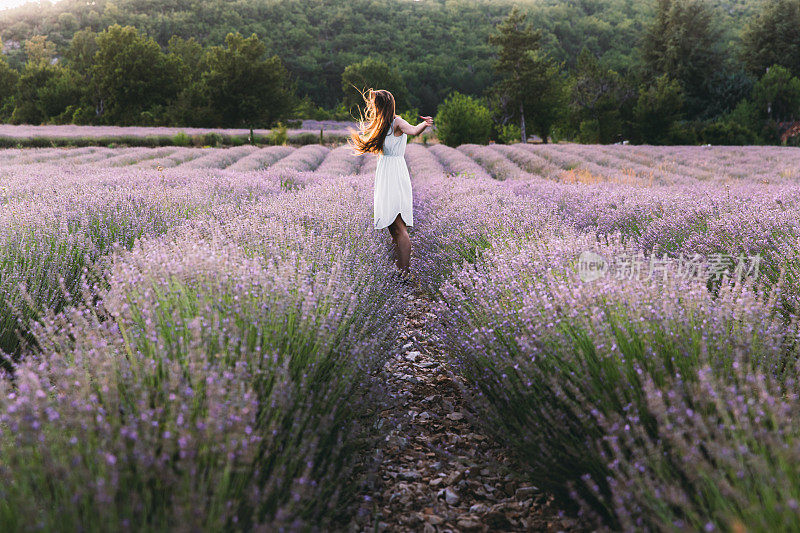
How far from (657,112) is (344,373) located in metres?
30.2

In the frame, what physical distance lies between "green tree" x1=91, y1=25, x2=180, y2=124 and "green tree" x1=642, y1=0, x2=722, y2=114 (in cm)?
3750

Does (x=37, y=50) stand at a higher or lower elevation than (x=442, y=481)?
higher

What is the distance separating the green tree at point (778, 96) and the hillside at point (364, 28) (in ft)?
70.1

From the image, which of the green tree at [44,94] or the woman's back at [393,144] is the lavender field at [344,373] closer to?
the woman's back at [393,144]

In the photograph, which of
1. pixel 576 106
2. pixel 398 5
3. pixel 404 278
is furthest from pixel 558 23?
pixel 404 278

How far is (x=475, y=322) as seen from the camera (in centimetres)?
248

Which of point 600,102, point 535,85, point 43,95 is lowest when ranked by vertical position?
point 600,102

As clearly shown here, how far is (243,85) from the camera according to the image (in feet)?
111

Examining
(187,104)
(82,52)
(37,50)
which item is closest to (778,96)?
(187,104)

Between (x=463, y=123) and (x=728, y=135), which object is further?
(x=728, y=135)

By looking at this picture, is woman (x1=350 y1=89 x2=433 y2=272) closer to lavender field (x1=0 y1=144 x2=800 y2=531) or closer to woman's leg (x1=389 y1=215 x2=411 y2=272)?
woman's leg (x1=389 y1=215 x2=411 y2=272)

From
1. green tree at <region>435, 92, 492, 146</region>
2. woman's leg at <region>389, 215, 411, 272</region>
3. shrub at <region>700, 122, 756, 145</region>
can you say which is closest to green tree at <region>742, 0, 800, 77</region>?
shrub at <region>700, 122, 756, 145</region>

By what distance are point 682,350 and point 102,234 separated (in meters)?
4.00

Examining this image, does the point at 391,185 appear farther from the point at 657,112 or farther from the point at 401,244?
the point at 657,112
